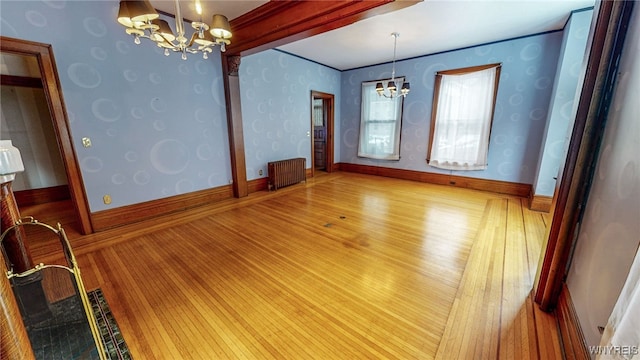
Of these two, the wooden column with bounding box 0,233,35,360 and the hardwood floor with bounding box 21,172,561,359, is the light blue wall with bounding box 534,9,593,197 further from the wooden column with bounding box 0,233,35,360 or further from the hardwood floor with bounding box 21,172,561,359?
the wooden column with bounding box 0,233,35,360

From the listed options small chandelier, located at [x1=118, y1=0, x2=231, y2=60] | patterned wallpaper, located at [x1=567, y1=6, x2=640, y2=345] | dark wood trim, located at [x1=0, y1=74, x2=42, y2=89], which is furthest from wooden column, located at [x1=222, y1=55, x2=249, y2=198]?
patterned wallpaper, located at [x1=567, y1=6, x2=640, y2=345]

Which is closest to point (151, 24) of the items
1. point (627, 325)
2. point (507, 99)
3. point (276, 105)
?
point (627, 325)

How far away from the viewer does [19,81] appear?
363 centimetres

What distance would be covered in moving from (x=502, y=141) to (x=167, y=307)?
18.1ft

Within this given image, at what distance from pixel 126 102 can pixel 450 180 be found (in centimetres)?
577

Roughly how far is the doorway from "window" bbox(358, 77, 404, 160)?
0.85 metres

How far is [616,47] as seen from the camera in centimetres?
132

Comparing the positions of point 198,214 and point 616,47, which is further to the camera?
point 198,214

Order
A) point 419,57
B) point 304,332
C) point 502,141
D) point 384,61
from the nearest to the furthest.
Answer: point 304,332 → point 502,141 → point 419,57 → point 384,61

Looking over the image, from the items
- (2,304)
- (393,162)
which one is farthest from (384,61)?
(2,304)

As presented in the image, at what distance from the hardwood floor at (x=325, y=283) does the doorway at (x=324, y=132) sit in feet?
10.6

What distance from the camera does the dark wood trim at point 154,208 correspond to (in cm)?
302

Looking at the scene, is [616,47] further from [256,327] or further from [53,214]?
[53,214]

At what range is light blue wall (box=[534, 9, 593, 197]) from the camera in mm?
3053
